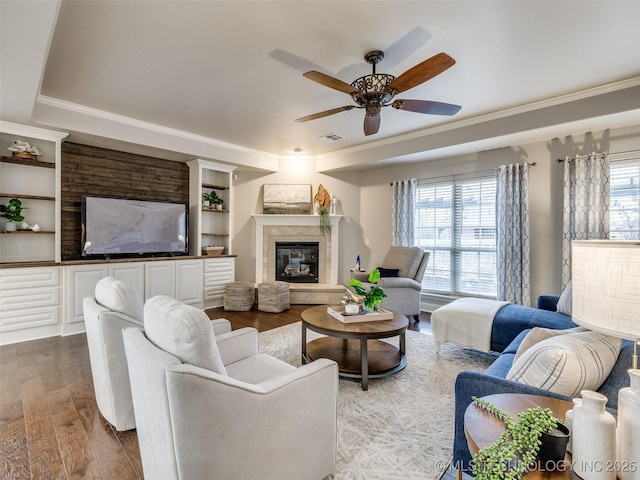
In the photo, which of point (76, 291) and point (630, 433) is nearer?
point (630, 433)

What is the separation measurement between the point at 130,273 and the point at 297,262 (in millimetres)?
2835

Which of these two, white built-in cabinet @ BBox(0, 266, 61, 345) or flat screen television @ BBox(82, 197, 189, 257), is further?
flat screen television @ BBox(82, 197, 189, 257)

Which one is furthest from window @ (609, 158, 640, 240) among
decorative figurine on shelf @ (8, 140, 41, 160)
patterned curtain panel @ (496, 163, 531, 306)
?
decorative figurine on shelf @ (8, 140, 41, 160)

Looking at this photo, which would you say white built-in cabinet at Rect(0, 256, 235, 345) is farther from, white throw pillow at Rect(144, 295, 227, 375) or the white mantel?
white throw pillow at Rect(144, 295, 227, 375)

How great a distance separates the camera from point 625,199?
12.1ft

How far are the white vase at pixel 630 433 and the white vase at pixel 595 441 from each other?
0.11 ft

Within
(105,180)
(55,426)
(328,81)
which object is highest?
(328,81)

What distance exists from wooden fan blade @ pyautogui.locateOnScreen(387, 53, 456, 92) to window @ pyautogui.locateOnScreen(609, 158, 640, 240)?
9.75ft

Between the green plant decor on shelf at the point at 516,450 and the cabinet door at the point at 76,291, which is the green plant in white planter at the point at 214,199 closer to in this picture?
the cabinet door at the point at 76,291

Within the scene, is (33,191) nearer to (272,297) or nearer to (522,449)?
(272,297)

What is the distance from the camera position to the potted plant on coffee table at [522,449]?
79 cm

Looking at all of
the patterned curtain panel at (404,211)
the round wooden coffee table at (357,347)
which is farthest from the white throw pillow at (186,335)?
the patterned curtain panel at (404,211)

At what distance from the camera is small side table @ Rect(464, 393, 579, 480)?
87 cm

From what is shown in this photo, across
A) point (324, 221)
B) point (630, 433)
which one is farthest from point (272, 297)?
point (630, 433)
